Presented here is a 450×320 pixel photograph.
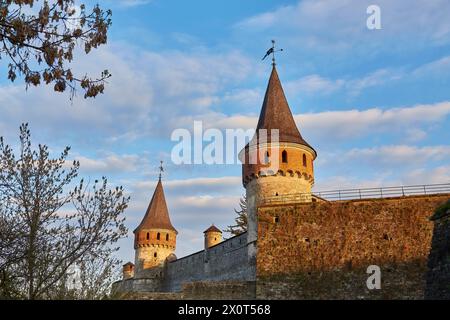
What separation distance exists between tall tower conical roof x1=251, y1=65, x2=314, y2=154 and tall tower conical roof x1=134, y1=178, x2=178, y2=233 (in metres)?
19.1

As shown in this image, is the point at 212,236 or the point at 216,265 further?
the point at 212,236

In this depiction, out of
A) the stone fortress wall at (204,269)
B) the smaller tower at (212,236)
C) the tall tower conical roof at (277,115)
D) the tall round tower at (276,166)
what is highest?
the tall tower conical roof at (277,115)

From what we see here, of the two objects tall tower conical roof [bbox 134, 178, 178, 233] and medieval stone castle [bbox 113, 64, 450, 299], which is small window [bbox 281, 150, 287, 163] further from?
tall tower conical roof [bbox 134, 178, 178, 233]

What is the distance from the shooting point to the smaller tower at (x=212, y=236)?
3994 centimetres

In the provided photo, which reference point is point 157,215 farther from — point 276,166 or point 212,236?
point 276,166

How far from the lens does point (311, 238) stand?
930 inches

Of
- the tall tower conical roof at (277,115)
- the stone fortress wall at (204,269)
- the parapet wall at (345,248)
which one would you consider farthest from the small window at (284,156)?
the stone fortress wall at (204,269)

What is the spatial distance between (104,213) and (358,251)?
44.8 ft

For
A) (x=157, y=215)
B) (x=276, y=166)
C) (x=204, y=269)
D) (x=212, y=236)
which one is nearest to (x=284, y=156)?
(x=276, y=166)

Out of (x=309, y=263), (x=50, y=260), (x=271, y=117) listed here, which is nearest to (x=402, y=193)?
(x=309, y=263)

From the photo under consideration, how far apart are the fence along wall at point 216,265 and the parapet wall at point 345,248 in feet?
12.9

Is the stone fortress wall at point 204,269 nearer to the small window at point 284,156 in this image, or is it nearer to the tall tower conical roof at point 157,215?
the tall tower conical roof at point 157,215

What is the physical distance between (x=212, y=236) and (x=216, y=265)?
6.68m
